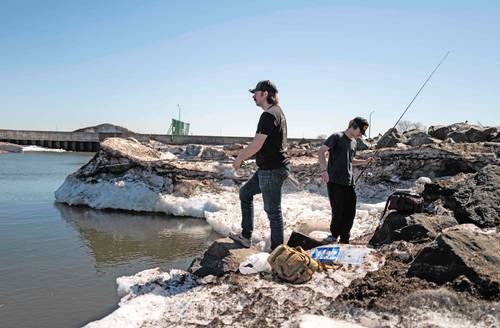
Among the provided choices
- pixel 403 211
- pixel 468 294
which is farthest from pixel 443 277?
pixel 403 211

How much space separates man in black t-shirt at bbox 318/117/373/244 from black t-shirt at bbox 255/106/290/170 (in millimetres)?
948

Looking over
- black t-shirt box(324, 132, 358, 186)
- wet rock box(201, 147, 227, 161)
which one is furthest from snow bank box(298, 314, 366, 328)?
wet rock box(201, 147, 227, 161)

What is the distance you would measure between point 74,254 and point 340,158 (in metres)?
4.27

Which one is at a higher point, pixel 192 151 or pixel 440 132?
pixel 440 132

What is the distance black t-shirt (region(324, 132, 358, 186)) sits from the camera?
5.52 m

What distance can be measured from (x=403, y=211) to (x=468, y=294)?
97.9 inches

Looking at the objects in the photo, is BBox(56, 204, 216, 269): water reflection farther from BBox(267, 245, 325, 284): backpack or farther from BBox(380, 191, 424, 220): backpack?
BBox(380, 191, 424, 220): backpack

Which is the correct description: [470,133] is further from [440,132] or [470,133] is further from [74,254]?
[74,254]

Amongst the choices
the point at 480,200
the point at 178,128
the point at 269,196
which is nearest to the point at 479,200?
the point at 480,200

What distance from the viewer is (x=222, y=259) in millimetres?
4797

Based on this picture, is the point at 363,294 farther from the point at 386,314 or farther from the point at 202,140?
the point at 202,140

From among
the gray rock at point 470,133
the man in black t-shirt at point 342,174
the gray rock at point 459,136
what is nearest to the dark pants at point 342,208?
the man in black t-shirt at point 342,174

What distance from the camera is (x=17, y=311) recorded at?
4.45 m

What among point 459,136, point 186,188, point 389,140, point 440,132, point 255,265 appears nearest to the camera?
point 255,265
